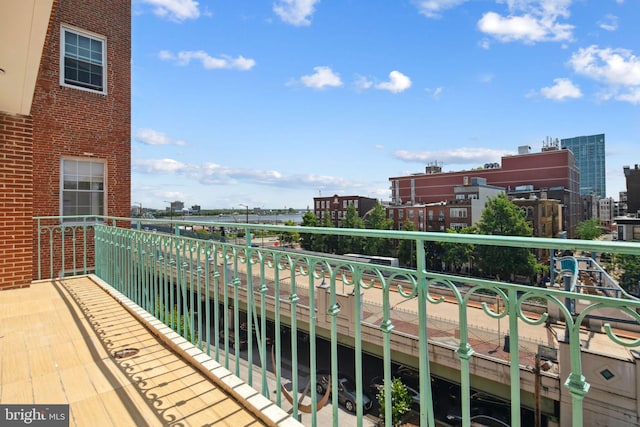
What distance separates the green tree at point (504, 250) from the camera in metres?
24.0

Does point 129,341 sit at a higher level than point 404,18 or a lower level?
lower

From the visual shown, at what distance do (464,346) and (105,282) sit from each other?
5470mm

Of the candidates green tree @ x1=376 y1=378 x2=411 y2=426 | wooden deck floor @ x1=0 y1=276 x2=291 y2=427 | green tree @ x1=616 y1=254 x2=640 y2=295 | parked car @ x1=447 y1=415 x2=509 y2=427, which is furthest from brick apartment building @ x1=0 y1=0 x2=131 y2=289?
parked car @ x1=447 y1=415 x2=509 y2=427

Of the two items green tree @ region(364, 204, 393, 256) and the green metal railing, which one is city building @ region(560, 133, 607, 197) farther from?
the green metal railing

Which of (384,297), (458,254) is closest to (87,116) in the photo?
(384,297)

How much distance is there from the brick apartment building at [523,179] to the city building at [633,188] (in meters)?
6.11

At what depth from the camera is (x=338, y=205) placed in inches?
2039

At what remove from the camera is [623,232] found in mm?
32594

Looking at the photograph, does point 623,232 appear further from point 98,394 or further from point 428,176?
point 98,394

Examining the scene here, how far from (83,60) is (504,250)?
26197mm

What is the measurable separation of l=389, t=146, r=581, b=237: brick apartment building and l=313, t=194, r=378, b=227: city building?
14.9ft

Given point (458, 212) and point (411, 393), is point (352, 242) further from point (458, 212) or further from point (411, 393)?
point (411, 393)

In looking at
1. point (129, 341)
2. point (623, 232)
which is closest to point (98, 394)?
point (129, 341)

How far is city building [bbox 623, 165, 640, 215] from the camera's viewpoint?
44562 mm
